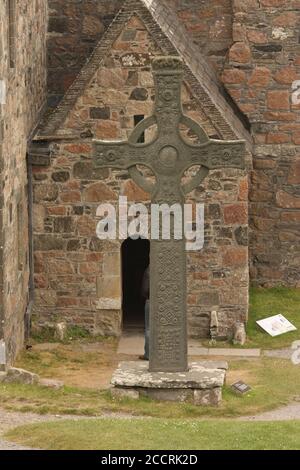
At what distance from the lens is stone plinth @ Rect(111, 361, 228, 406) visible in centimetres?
1564

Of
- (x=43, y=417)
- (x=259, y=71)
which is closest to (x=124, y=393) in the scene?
(x=43, y=417)

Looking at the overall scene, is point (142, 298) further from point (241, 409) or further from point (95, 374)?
point (241, 409)

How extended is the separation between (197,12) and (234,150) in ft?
25.2

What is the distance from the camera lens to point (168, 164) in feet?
50.7

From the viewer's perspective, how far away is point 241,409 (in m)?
15.9

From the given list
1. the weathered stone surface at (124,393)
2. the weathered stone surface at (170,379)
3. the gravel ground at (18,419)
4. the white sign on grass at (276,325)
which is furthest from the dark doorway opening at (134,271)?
the gravel ground at (18,419)

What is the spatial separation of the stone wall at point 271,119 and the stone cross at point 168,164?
7058mm

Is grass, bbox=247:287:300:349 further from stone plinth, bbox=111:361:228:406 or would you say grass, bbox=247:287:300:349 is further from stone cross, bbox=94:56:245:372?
stone cross, bbox=94:56:245:372

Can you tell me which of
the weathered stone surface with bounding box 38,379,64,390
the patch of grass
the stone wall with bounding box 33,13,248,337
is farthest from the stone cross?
the stone wall with bounding box 33,13,248,337

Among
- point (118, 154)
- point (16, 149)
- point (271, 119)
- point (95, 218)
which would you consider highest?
point (271, 119)

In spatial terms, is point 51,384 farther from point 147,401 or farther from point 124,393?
point 147,401

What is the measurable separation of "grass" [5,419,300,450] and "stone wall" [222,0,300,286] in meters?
8.55

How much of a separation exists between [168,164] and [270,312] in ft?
21.6

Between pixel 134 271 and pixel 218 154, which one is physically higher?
pixel 218 154
